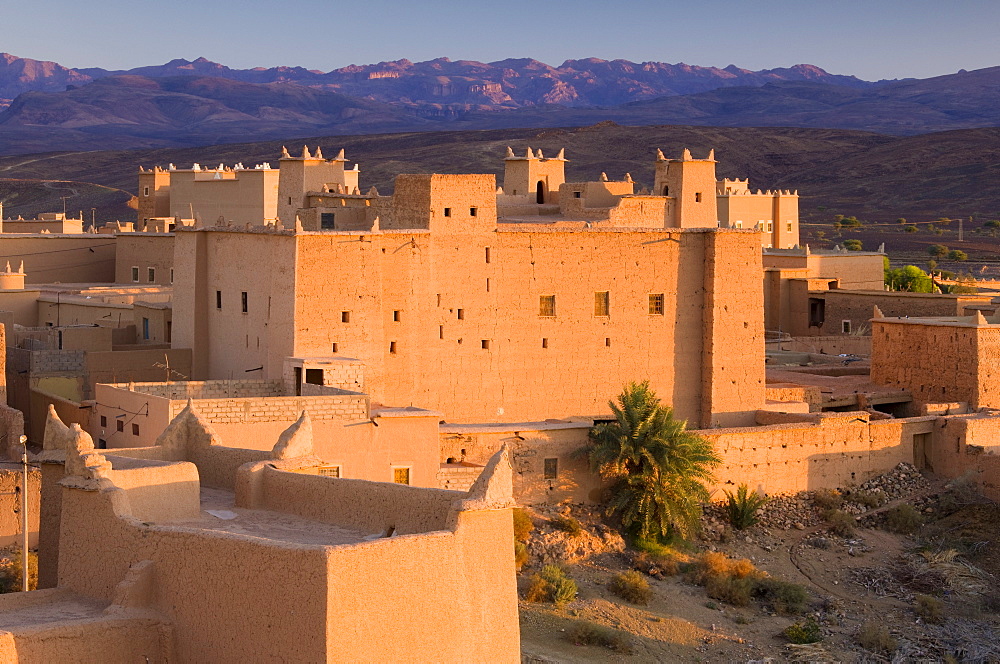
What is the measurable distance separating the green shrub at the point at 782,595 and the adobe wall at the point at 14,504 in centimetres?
960

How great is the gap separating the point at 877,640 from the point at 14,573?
34.6 feet

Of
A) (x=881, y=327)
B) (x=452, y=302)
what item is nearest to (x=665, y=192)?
(x=881, y=327)

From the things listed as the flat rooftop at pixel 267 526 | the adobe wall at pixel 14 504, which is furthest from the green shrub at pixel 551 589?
the flat rooftop at pixel 267 526

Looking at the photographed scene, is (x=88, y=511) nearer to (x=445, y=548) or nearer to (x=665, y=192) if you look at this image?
(x=445, y=548)

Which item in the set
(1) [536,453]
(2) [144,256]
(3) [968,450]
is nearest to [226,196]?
(2) [144,256]

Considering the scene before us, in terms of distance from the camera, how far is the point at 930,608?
70.5ft

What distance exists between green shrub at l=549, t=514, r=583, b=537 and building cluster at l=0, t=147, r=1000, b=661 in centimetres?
69

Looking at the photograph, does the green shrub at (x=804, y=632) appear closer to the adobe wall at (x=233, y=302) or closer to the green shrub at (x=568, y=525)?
the green shrub at (x=568, y=525)

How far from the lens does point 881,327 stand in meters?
29.6

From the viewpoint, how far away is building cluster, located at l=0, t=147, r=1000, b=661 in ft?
39.5

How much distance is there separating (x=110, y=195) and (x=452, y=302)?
82.9 m

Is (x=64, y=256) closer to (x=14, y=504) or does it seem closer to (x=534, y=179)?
(x=534, y=179)

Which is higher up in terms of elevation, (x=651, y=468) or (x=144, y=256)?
(x=144, y=256)

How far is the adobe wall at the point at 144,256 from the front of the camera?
35.0 m
